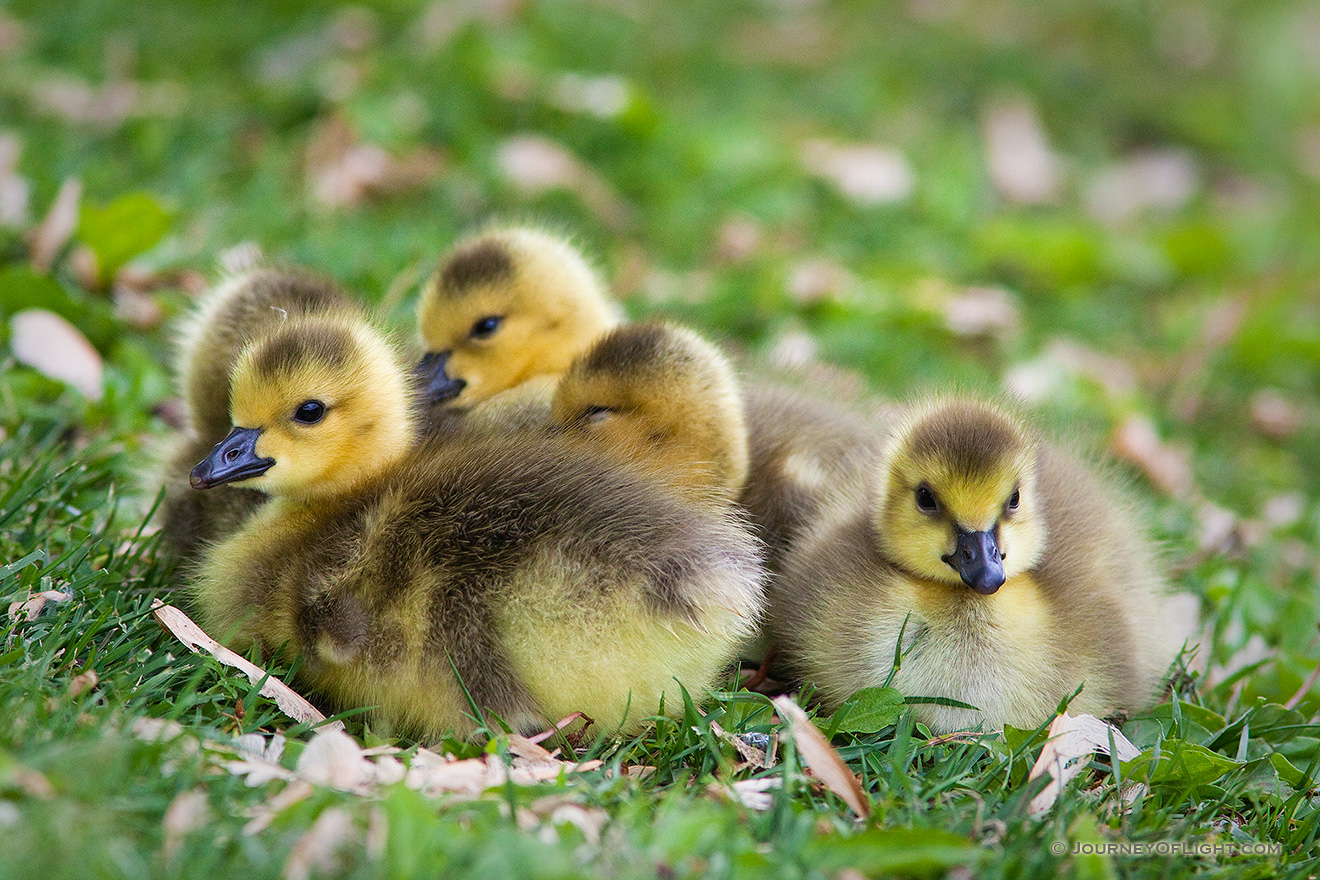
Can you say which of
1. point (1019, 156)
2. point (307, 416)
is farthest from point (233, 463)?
point (1019, 156)

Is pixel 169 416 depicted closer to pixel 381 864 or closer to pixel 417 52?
pixel 381 864

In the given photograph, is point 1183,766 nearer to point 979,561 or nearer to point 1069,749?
point 1069,749

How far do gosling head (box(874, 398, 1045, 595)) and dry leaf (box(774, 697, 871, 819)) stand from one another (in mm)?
377

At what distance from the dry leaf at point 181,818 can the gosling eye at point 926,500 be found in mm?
1244

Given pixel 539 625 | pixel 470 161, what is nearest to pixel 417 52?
pixel 470 161

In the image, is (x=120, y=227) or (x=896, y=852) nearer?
(x=896, y=852)

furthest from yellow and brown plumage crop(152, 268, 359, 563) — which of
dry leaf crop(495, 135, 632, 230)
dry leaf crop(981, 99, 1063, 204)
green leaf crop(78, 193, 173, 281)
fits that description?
dry leaf crop(981, 99, 1063, 204)

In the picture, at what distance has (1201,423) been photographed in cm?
416

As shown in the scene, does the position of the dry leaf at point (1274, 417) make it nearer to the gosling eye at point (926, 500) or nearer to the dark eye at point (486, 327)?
the gosling eye at point (926, 500)

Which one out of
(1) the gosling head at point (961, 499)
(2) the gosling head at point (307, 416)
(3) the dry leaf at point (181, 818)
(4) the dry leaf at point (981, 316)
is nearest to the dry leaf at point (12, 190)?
(2) the gosling head at point (307, 416)

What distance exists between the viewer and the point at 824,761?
1.99 metres

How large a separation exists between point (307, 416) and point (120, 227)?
1412mm

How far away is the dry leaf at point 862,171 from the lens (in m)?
5.02

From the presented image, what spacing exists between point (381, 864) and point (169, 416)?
5.78 ft
